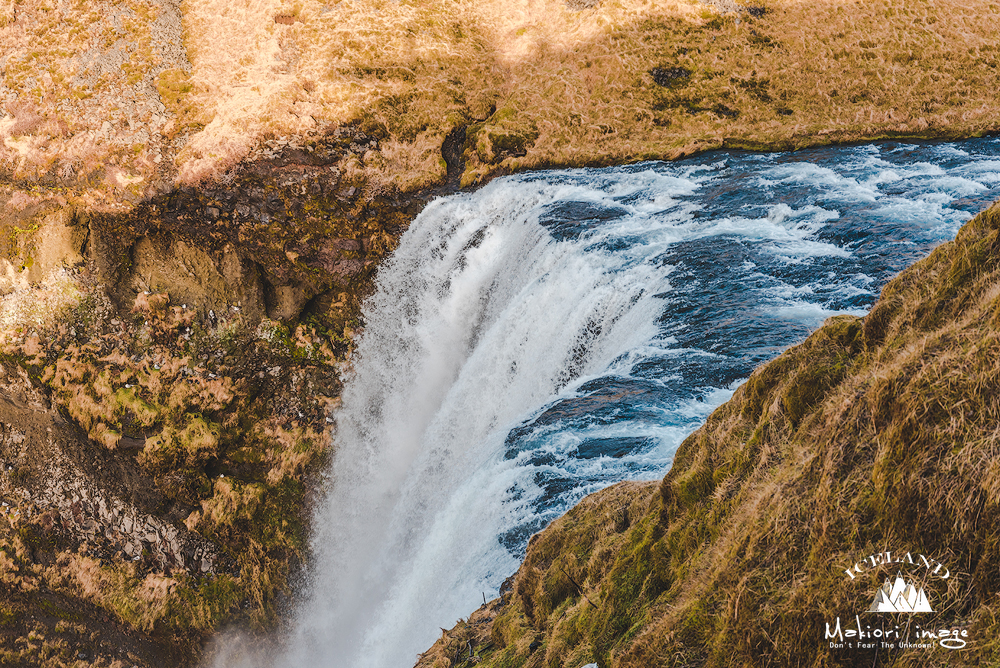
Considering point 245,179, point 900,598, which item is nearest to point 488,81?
point 245,179

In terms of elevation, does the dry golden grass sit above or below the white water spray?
above

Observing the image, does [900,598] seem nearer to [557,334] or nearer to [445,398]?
[557,334]

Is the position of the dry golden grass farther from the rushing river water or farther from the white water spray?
the white water spray

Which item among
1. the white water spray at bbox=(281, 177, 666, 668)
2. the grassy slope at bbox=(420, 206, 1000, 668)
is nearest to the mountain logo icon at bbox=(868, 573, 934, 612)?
the grassy slope at bbox=(420, 206, 1000, 668)

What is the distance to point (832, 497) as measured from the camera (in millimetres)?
3320

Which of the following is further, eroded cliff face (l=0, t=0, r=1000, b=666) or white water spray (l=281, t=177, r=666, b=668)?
eroded cliff face (l=0, t=0, r=1000, b=666)

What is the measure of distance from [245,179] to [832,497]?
1840cm

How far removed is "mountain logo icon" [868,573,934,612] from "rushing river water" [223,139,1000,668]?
479 cm

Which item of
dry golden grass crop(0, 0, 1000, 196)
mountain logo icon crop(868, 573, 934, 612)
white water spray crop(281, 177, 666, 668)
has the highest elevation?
dry golden grass crop(0, 0, 1000, 196)

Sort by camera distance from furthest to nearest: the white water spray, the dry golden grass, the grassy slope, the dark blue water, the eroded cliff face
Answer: the dry golden grass
the eroded cliff face
the white water spray
the dark blue water
the grassy slope

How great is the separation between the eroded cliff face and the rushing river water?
4.74 feet

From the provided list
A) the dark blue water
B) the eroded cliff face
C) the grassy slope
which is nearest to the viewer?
the grassy slope

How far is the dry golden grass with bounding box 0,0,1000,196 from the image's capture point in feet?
60.5

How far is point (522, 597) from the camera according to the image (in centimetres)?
661
